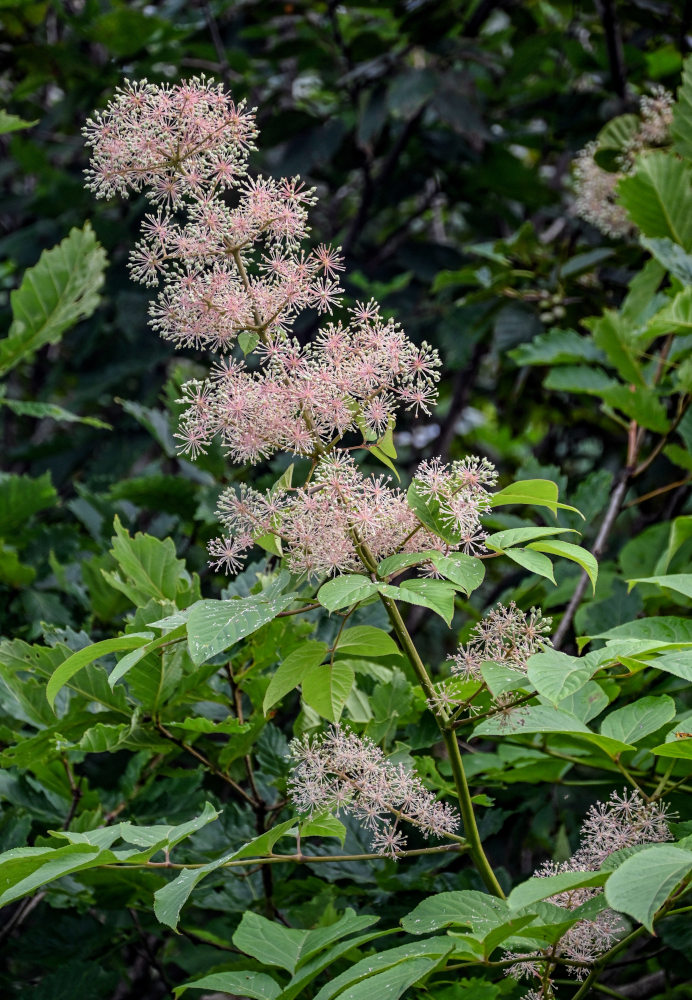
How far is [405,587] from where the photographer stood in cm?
116

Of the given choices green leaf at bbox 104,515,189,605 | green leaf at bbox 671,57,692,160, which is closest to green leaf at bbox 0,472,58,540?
green leaf at bbox 104,515,189,605

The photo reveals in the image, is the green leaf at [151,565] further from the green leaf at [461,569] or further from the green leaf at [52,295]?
the green leaf at [52,295]

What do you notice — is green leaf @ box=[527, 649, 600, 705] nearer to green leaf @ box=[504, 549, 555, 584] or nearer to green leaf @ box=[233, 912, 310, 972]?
green leaf @ box=[504, 549, 555, 584]

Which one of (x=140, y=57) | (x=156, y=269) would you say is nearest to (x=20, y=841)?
(x=156, y=269)

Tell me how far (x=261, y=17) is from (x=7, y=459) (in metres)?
1.94

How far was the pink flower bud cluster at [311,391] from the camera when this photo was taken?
1273 mm

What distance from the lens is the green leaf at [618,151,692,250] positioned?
7.39ft

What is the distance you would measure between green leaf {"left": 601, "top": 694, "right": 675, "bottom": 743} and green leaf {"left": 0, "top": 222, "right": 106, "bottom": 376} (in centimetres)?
152

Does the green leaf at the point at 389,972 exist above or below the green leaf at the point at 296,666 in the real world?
below

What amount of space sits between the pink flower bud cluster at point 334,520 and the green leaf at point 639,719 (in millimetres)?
349

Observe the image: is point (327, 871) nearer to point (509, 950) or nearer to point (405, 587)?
point (509, 950)

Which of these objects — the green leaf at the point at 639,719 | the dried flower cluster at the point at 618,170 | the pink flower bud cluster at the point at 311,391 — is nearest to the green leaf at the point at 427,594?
the pink flower bud cluster at the point at 311,391

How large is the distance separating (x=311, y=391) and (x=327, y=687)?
38 cm

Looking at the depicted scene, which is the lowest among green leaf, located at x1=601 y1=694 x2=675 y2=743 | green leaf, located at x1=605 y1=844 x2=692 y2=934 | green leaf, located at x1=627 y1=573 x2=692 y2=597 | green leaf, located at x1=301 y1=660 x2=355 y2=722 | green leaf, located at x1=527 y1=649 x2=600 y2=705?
green leaf, located at x1=601 y1=694 x2=675 y2=743
